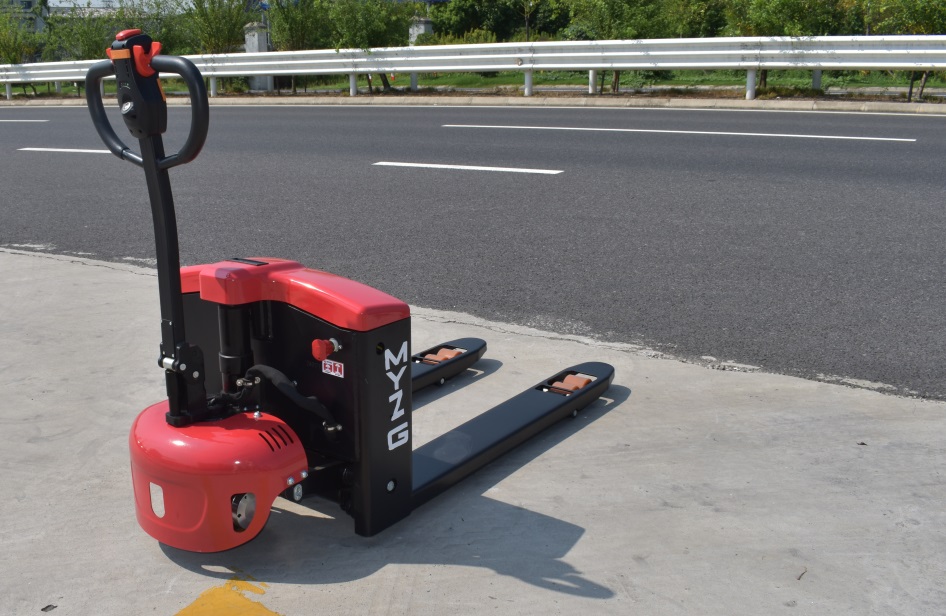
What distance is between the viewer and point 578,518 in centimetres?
253

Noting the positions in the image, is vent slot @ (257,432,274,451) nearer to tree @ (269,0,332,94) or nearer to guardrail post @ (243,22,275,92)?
tree @ (269,0,332,94)

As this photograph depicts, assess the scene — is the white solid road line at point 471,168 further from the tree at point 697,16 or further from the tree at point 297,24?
the tree at point 697,16

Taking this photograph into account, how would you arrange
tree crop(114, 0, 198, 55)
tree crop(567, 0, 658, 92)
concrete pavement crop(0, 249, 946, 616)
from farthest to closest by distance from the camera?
1. tree crop(114, 0, 198, 55)
2. tree crop(567, 0, 658, 92)
3. concrete pavement crop(0, 249, 946, 616)

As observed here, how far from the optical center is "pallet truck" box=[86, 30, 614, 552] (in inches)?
86.4

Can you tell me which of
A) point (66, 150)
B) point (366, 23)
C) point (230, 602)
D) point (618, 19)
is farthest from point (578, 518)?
point (366, 23)

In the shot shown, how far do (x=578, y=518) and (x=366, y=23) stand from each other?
15.8 m

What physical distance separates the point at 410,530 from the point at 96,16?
84.7ft

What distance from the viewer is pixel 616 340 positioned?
3973 mm

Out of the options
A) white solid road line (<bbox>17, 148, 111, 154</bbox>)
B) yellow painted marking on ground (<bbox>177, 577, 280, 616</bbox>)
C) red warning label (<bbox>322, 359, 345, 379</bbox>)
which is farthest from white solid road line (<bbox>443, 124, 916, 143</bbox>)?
yellow painted marking on ground (<bbox>177, 577, 280, 616</bbox>)

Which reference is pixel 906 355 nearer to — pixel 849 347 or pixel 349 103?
pixel 849 347

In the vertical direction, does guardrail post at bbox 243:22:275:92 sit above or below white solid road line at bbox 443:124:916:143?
above

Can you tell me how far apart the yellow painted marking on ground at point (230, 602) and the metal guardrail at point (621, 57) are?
12.5 m

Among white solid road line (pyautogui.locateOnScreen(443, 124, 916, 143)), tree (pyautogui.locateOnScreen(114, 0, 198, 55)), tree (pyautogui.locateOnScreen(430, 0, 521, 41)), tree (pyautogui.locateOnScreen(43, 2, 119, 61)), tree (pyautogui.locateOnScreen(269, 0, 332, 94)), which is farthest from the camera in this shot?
tree (pyautogui.locateOnScreen(430, 0, 521, 41))

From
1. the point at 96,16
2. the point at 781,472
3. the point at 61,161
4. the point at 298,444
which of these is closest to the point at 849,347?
the point at 781,472
